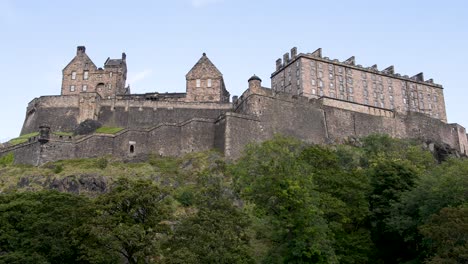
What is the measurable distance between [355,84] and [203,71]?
2481 cm

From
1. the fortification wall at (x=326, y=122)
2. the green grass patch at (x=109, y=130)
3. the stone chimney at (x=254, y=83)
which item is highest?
the stone chimney at (x=254, y=83)

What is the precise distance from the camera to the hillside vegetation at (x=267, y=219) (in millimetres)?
27469

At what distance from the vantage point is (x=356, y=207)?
34.8 metres

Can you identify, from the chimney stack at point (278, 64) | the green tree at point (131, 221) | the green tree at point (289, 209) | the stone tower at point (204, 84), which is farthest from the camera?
the chimney stack at point (278, 64)

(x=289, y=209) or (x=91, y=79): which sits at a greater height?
(x=91, y=79)

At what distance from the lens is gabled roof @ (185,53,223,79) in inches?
2618

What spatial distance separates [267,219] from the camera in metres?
30.0

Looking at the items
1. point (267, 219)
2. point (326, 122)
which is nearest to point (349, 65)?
point (326, 122)

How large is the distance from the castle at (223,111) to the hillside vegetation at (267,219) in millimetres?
19728

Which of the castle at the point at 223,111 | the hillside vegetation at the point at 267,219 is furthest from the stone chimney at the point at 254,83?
the hillside vegetation at the point at 267,219

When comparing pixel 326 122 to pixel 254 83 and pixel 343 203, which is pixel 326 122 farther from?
pixel 343 203

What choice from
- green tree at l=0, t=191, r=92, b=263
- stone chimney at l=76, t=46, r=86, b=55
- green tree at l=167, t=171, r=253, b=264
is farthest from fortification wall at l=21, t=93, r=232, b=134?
green tree at l=167, t=171, r=253, b=264

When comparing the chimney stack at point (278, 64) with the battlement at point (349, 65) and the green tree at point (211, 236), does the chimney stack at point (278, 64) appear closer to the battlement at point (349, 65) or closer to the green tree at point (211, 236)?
the battlement at point (349, 65)

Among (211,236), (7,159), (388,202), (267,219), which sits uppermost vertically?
(7,159)
